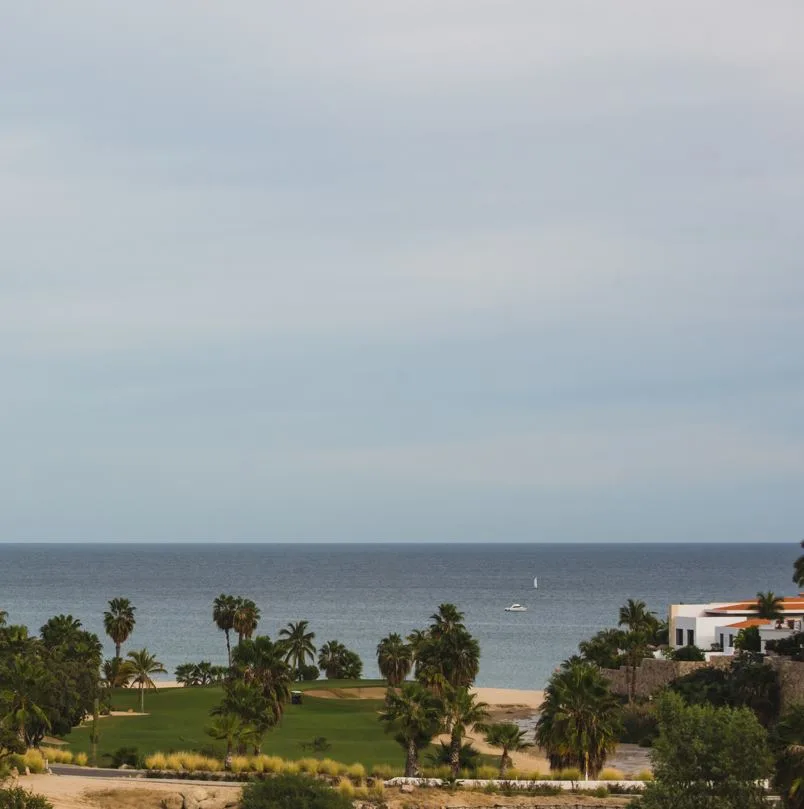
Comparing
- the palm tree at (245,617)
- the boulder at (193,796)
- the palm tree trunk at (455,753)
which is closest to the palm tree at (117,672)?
the palm tree at (245,617)

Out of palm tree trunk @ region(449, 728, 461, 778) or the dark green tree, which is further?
palm tree trunk @ region(449, 728, 461, 778)

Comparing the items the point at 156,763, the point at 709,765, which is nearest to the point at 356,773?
Result: the point at 156,763

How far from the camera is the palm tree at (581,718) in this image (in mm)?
62594

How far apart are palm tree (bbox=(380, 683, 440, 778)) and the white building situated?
37.2m

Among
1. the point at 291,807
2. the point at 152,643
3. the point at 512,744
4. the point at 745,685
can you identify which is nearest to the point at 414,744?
the point at 512,744

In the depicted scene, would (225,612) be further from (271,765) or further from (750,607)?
(271,765)

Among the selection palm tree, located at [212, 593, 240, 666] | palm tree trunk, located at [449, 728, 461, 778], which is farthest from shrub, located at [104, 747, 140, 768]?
palm tree, located at [212, 593, 240, 666]

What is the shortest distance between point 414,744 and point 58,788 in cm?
1829

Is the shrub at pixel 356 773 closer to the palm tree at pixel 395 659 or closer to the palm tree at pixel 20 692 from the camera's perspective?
the palm tree at pixel 20 692

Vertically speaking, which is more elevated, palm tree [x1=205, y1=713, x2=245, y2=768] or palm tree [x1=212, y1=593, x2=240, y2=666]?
palm tree [x1=212, y1=593, x2=240, y2=666]

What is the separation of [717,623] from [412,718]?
46.1 metres

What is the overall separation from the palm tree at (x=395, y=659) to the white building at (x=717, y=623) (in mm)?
21067

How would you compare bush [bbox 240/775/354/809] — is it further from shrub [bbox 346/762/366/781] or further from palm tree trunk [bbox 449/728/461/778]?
palm tree trunk [bbox 449/728/461/778]

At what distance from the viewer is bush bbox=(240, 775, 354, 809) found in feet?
165
